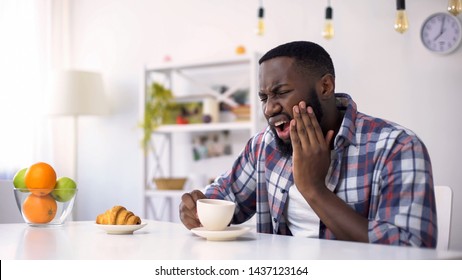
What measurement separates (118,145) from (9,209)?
2.04 metres

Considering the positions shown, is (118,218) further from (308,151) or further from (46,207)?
(308,151)

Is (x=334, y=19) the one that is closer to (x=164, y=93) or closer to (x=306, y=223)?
(x=164, y=93)

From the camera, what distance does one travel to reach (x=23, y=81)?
337 cm

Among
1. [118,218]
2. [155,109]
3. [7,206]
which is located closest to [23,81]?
[155,109]

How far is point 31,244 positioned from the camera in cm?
87

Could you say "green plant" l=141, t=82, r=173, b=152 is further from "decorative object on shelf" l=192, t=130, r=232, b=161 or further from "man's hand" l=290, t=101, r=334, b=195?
"man's hand" l=290, t=101, r=334, b=195

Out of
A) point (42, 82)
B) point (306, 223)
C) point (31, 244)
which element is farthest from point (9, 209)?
point (42, 82)

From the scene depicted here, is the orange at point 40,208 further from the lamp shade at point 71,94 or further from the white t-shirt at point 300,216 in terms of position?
the lamp shade at point 71,94

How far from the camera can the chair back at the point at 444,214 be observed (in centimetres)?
113

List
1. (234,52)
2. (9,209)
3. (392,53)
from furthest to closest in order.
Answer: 1. (234,52)
2. (392,53)
3. (9,209)

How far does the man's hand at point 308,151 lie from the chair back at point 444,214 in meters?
0.29

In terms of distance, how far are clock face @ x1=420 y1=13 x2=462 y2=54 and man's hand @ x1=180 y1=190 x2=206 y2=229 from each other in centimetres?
169

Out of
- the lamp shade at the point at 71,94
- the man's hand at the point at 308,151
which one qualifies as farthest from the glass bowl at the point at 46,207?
the lamp shade at the point at 71,94

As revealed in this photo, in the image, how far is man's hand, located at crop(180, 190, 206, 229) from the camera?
1046 millimetres
